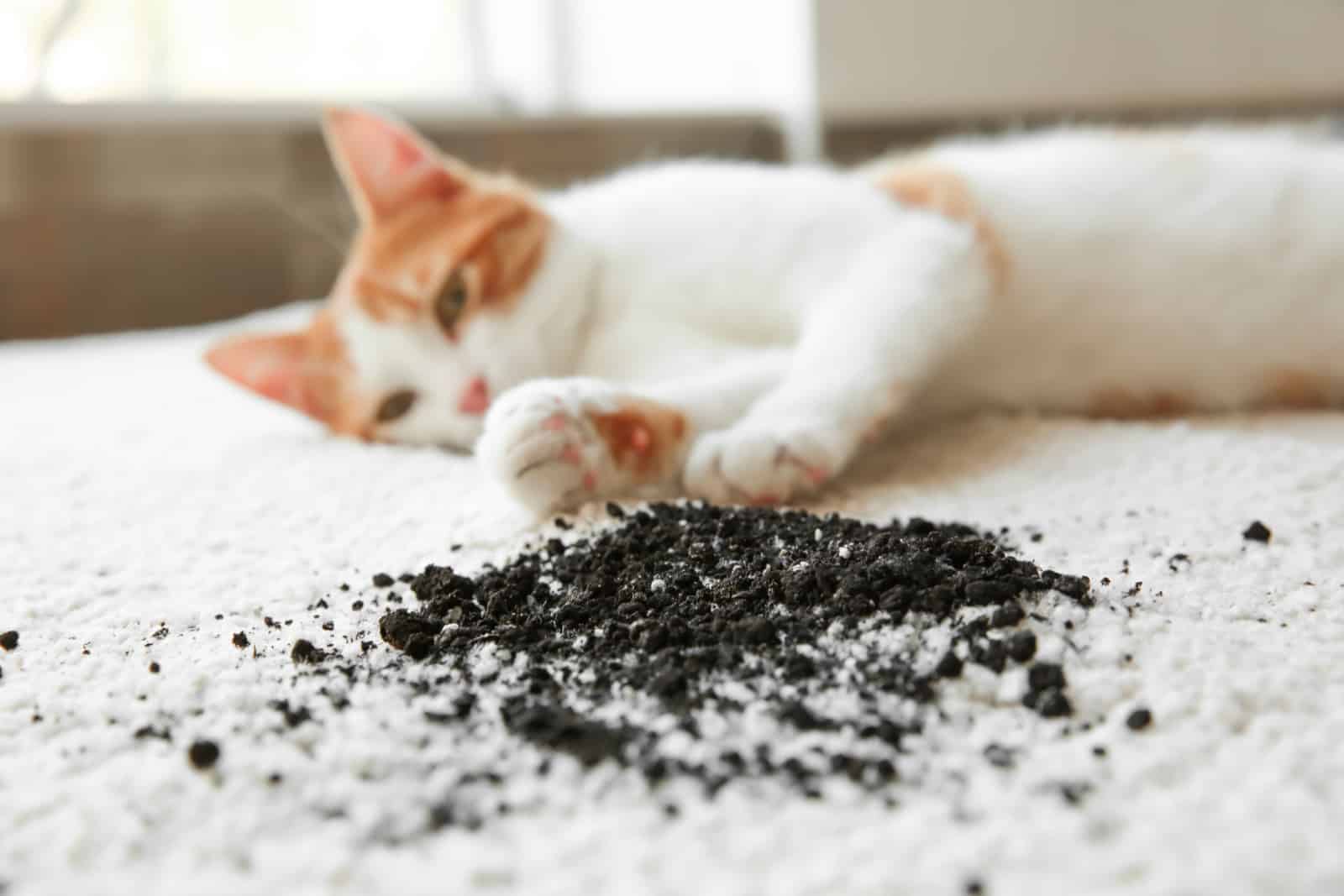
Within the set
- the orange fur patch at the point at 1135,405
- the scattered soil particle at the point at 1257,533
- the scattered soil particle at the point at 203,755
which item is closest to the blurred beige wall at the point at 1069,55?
the orange fur patch at the point at 1135,405

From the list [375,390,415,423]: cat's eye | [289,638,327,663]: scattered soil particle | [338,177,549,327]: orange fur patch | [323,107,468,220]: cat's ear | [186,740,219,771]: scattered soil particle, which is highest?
[323,107,468,220]: cat's ear

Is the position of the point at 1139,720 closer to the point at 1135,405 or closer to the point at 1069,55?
the point at 1135,405

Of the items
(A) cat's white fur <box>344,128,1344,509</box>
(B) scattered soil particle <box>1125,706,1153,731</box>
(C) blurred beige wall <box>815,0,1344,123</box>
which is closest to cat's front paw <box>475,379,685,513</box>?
(A) cat's white fur <box>344,128,1344,509</box>

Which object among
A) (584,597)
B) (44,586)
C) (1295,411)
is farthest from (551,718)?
(1295,411)

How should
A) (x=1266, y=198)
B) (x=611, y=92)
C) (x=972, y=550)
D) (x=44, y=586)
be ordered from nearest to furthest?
A: 1. (x=972, y=550)
2. (x=44, y=586)
3. (x=1266, y=198)
4. (x=611, y=92)

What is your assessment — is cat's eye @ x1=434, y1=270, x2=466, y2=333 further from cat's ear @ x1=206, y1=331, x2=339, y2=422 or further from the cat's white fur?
cat's ear @ x1=206, y1=331, x2=339, y2=422

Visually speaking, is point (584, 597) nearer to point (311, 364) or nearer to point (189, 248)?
point (311, 364)
